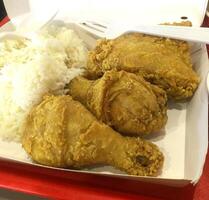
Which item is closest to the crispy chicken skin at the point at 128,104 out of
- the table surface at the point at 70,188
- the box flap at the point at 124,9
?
the table surface at the point at 70,188

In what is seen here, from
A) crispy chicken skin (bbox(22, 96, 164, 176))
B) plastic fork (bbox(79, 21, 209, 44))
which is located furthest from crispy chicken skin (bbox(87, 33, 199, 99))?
crispy chicken skin (bbox(22, 96, 164, 176))

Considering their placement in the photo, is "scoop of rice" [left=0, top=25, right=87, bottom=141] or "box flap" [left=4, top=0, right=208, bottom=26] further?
"box flap" [left=4, top=0, right=208, bottom=26]

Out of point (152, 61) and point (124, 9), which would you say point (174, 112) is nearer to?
point (152, 61)

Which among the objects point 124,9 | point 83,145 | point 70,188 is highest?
point 124,9

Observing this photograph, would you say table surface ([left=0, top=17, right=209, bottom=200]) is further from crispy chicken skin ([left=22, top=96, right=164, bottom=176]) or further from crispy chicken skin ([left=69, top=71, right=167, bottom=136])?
crispy chicken skin ([left=69, top=71, right=167, bottom=136])

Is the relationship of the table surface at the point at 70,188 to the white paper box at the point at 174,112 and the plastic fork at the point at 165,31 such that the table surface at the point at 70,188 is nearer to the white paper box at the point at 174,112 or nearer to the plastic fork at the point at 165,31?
the white paper box at the point at 174,112

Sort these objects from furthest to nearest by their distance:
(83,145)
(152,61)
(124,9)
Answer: (124,9) → (152,61) → (83,145)

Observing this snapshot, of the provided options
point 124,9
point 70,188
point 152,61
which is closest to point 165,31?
point 152,61
